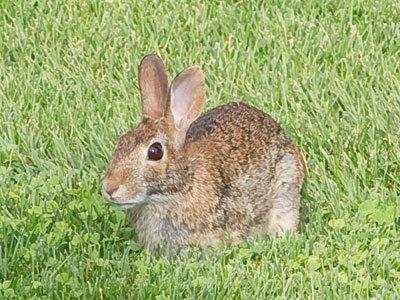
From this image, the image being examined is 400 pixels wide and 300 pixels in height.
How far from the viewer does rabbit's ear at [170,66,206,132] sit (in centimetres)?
519

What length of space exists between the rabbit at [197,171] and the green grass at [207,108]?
12 centimetres

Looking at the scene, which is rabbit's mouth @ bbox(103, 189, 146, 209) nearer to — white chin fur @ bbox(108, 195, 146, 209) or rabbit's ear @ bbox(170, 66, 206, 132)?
white chin fur @ bbox(108, 195, 146, 209)

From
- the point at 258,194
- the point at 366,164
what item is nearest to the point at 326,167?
the point at 366,164

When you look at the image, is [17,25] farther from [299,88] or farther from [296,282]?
[296,282]

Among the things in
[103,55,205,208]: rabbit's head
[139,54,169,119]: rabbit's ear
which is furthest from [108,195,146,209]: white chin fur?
[139,54,169,119]: rabbit's ear

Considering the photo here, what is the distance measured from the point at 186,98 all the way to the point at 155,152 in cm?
36

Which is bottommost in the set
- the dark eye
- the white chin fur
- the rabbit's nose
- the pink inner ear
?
the white chin fur

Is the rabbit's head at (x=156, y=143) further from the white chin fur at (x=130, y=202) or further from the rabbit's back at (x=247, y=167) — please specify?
the rabbit's back at (x=247, y=167)

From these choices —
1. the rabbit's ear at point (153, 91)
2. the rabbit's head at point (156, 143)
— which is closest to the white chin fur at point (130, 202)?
the rabbit's head at point (156, 143)

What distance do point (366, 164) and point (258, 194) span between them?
2.28 feet

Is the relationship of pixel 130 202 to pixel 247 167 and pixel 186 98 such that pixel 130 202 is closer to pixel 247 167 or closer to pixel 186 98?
pixel 186 98

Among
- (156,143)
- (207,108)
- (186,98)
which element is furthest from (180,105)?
(207,108)

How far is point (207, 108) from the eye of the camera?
6.58 metres

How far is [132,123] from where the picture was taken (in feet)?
20.9
